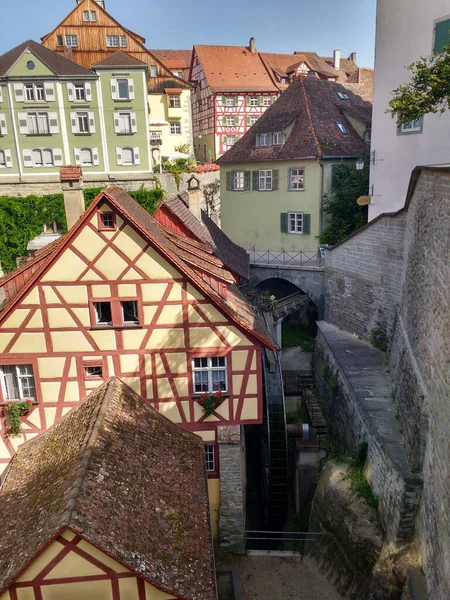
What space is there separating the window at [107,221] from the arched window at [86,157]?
23.6 m

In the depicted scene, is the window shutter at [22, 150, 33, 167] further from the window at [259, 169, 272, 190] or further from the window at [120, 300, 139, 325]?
the window at [120, 300, 139, 325]

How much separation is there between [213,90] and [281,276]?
26.8 m

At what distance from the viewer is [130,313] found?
1212 cm

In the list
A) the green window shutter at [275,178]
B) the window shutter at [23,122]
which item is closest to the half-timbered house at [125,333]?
the green window shutter at [275,178]

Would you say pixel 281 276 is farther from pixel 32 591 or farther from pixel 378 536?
pixel 32 591

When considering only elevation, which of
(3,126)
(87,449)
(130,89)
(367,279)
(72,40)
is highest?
(72,40)

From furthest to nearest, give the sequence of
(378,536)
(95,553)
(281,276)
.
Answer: (281,276) → (378,536) → (95,553)

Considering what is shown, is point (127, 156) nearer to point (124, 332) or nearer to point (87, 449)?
point (124, 332)

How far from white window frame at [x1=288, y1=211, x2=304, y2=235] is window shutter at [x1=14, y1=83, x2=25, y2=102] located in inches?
711

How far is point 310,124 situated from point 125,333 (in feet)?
66.0

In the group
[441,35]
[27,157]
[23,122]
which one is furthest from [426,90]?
A: [23,122]

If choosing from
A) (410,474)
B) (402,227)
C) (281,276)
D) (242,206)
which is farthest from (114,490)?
(242,206)

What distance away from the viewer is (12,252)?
30.4 meters

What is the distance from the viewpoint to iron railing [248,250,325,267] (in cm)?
2674
